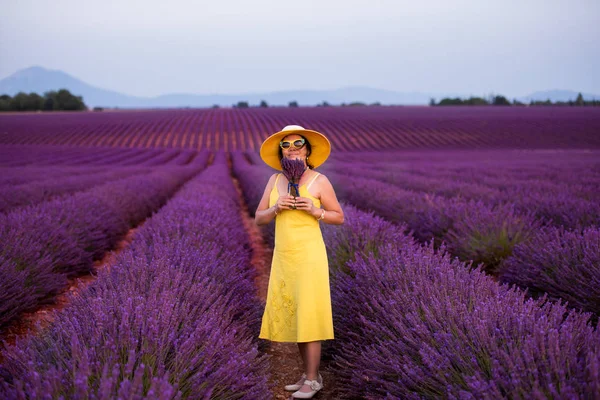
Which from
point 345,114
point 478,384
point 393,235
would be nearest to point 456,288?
point 478,384

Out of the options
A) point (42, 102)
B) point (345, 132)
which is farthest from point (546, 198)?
point (42, 102)

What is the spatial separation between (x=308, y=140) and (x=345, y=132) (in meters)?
41.7

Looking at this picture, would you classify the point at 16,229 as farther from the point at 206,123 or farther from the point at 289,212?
the point at 206,123

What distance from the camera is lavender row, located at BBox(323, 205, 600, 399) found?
1.39 m

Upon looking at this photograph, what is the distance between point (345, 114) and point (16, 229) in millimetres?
53148

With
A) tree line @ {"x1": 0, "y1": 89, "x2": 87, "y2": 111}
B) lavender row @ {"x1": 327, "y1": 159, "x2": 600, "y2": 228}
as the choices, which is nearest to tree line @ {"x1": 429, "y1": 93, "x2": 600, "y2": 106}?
tree line @ {"x1": 0, "y1": 89, "x2": 87, "y2": 111}

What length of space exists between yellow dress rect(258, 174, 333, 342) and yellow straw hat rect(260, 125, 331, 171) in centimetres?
26

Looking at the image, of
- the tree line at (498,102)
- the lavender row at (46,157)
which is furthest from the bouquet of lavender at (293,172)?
the tree line at (498,102)

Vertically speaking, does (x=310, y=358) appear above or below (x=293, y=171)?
below

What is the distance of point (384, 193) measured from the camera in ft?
24.8

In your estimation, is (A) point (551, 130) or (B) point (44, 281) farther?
(A) point (551, 130)

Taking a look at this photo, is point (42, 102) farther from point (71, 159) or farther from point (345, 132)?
point (71, 159)

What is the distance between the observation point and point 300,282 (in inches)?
90.4

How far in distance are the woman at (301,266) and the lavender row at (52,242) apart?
2142mm
